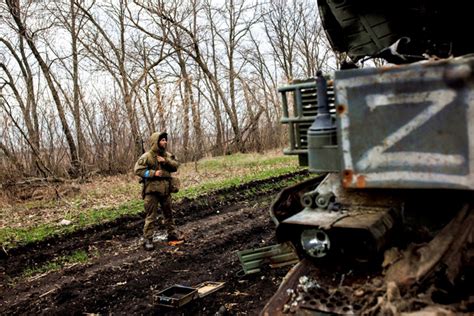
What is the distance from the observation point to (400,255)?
2350 mm

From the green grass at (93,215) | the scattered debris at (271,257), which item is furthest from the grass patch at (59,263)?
the scattered debris at (271,257)

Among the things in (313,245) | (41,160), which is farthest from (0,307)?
(41,160)

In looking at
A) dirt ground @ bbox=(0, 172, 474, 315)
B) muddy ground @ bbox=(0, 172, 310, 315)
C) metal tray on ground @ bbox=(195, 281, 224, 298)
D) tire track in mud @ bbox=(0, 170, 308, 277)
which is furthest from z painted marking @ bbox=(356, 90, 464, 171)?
tire track in mud @ bbox=(0, 170, 308, 277)

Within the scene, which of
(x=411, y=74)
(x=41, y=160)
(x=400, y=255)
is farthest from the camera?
(x=41, y=160)

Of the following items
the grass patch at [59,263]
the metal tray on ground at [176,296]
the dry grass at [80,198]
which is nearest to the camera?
the metal tray on ground at [176,296]

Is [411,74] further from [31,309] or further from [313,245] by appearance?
[31,309]

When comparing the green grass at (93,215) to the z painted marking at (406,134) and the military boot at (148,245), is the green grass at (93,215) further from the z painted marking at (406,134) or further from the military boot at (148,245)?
the z painted marking at (406,134)

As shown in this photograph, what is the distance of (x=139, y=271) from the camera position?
6434mm

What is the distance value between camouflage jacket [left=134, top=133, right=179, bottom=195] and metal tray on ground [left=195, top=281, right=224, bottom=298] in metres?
2.68

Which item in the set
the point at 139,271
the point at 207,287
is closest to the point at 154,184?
the point at 139,271

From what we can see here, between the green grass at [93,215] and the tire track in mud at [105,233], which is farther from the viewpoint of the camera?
the green grass at [93,215]

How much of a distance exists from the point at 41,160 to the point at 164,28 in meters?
9.15

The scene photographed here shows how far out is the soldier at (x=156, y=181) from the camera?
7977 millimetres

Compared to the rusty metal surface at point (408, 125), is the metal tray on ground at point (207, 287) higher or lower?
lower
